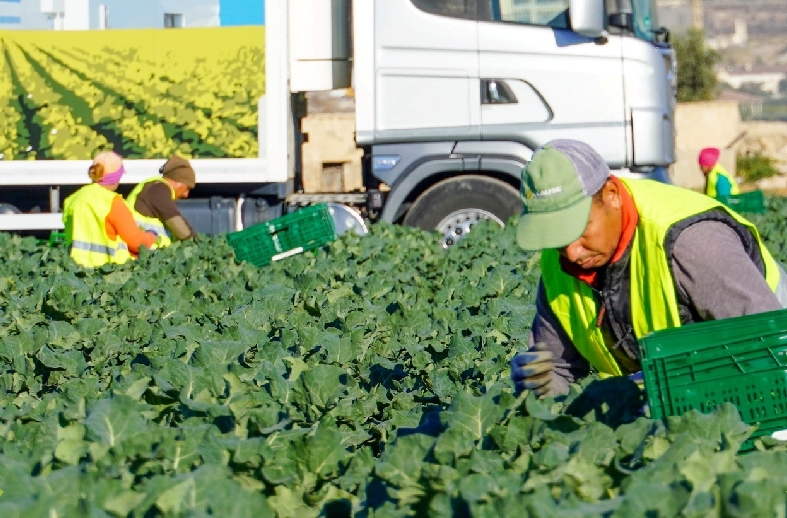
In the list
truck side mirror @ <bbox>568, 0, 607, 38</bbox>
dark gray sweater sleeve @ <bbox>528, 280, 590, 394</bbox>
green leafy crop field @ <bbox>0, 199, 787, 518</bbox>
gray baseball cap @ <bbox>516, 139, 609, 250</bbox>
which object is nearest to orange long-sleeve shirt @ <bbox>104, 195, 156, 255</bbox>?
green leafy crop field @ <bbox>0, 199, 787, 518</bbox>

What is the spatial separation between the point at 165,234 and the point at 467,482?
8.26m

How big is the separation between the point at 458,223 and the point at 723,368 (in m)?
9.88

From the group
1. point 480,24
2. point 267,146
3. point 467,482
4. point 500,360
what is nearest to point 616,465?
point 467,482

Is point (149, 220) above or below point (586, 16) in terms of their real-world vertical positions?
below

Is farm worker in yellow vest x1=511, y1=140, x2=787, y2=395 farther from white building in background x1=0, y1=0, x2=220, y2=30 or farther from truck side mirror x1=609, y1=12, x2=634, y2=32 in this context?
white building in background x1=0, y1=0, x2=220, y2=30

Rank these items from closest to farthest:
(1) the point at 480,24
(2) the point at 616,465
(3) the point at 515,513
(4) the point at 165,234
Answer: (3) the point at 515,513 < (2) the point at 616,465 < (4) the point at 165,234 < (1) the point at 480,24

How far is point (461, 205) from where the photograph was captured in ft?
42.3

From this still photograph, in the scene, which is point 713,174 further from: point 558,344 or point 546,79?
point 558,344

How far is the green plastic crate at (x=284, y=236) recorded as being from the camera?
10.8m

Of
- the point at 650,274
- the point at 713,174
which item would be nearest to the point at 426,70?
the point at 713,174

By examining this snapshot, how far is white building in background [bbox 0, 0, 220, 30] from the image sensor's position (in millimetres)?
13328

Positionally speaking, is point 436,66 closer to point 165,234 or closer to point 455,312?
point 165,234

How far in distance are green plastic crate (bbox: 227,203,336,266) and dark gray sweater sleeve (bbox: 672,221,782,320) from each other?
734 cm

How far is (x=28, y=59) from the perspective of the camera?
13.6m
